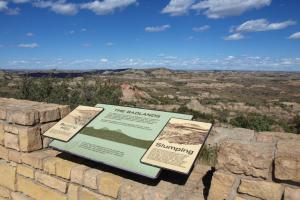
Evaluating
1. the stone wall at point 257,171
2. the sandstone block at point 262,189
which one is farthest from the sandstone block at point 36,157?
the sandstone block at point 262,189

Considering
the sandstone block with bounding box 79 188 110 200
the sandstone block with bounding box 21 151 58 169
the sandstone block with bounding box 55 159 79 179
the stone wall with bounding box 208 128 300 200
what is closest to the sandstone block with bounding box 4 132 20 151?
the sandstone block with bounding box 21 151 58 169

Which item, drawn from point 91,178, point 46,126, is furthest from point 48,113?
point 91,178

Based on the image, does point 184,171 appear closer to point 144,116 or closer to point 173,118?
point 173,118

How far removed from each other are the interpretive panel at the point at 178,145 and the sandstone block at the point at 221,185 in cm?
27

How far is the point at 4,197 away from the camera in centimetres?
458

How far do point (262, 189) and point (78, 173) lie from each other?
2.07 m

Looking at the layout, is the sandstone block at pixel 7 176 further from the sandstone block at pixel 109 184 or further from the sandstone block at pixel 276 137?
the sandstone block at pixel 276 137

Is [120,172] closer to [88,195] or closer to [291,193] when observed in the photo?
[88,195]

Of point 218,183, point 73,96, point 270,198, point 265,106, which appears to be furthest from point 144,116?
point 265,106

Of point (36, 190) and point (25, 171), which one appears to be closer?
point (36, 190)

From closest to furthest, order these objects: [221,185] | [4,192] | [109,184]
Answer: [221,185]
[109,184]
[4,192]

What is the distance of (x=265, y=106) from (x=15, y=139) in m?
41.9

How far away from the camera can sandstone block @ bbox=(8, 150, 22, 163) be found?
4.29 metres

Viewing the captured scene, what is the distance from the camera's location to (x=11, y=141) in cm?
438
